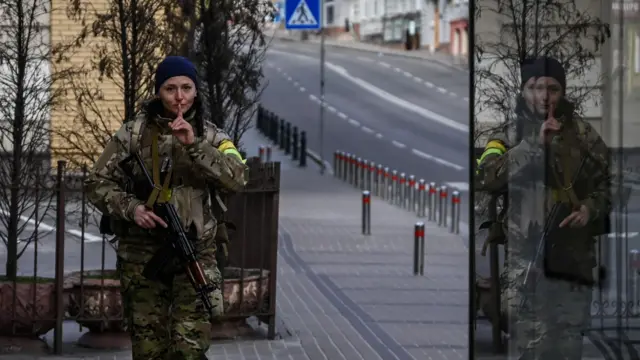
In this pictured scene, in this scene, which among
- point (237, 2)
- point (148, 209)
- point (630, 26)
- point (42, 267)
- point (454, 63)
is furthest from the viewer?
point (454, 63)

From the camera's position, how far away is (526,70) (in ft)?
17.3

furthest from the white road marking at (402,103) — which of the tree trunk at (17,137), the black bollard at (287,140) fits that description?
the tree trunk at (17,137)

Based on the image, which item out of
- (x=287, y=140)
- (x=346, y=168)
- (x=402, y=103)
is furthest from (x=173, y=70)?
(x=402, y=103)

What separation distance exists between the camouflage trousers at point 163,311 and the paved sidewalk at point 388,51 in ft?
197

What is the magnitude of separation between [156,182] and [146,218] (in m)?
0.19

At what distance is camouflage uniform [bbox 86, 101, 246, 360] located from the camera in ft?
22.5

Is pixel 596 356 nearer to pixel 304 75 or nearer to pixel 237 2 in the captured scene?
pixel 237 2

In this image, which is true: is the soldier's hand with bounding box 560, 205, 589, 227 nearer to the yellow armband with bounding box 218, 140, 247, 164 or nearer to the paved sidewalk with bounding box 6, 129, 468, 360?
the yellow armband with bounding box 218, 140, 247, 164

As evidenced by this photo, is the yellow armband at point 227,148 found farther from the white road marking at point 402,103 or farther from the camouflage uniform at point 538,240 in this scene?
the white road marking at point 402,103

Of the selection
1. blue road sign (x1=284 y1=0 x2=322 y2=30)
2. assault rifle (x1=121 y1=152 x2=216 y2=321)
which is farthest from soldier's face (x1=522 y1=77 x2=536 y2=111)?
blue road sign (x1=284 y1=0 x2=322 y2=30)

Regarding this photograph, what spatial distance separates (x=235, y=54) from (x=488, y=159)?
6.63 metres

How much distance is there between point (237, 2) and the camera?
1179cm

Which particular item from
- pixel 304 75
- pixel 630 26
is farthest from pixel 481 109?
pixel 304 75

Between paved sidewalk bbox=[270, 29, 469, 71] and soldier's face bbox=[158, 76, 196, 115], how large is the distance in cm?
5986
